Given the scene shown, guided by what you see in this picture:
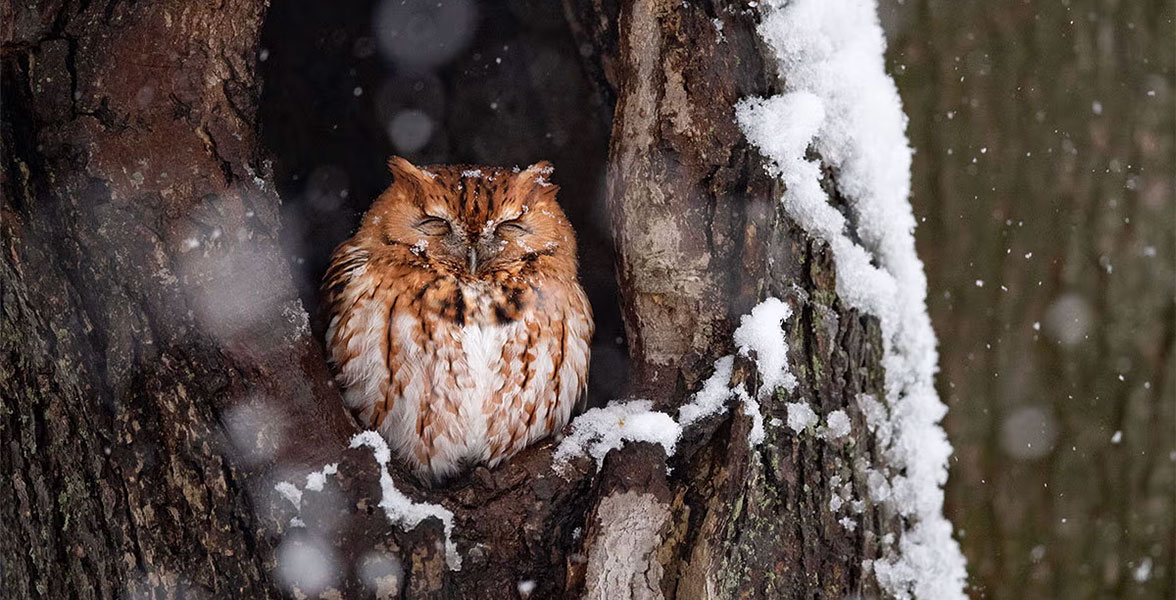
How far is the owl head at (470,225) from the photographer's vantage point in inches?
88.6

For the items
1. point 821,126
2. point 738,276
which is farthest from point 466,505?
point 821,126

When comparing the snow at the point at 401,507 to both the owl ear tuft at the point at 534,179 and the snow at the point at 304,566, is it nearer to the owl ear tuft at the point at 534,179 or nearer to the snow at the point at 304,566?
the snow at the point at 304,566

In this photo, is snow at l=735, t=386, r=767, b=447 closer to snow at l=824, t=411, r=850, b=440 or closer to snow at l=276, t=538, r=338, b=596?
snow at l=824, t=411, r=850, b=440

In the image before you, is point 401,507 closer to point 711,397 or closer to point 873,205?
point 711,397

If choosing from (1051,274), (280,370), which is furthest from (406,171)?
(1051,274)

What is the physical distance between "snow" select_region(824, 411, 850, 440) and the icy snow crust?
0.08 meters

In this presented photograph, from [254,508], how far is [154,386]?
0.26m

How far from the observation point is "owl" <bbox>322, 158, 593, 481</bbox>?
2.19m

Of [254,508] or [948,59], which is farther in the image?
[948,59]

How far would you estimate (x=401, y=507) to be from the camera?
173cm

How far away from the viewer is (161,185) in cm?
167

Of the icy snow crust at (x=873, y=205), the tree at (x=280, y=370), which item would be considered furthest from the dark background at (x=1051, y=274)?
the tree at (x=280, y=370)

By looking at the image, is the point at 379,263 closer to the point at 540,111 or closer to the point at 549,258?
the point at 549,258

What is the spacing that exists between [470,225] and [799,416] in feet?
2.90
